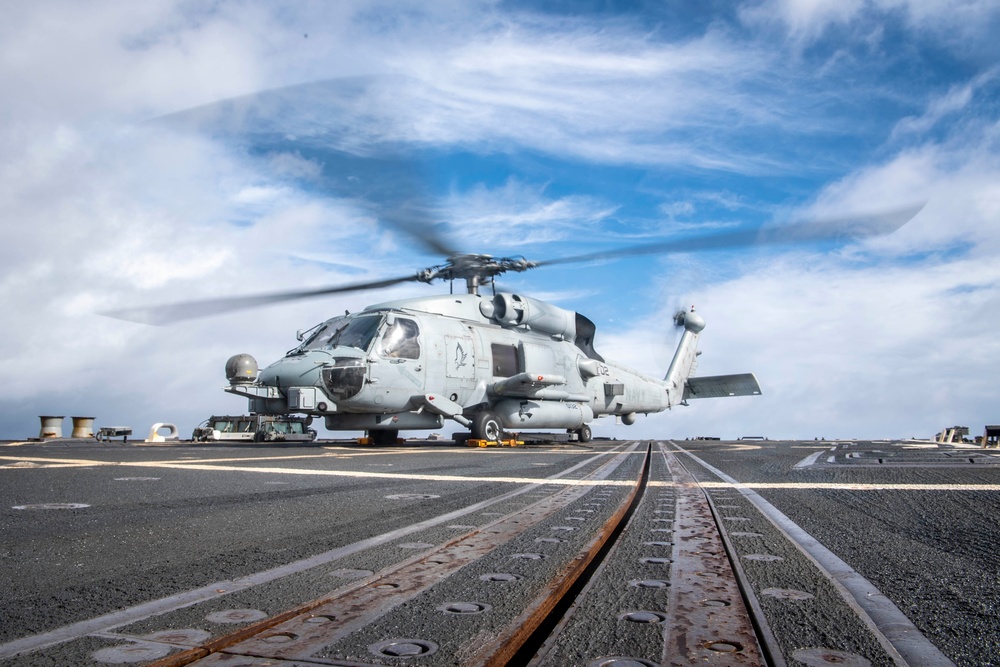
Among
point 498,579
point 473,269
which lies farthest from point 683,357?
point 498,579

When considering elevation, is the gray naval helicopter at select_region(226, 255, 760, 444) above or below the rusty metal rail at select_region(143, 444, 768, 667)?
above

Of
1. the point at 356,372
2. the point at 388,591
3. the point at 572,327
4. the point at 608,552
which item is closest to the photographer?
the point at 388,591

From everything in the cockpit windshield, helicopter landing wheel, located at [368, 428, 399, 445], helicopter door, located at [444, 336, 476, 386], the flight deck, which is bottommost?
helicopter landing wheel, located at [368, 428, 399, 445]

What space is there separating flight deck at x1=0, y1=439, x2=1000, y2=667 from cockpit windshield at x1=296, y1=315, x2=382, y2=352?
11.5m

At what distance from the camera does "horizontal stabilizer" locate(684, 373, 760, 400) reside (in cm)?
2800

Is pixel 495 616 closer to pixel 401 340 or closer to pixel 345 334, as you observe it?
pixel 401 340

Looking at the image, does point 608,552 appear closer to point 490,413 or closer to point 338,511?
point 338,511

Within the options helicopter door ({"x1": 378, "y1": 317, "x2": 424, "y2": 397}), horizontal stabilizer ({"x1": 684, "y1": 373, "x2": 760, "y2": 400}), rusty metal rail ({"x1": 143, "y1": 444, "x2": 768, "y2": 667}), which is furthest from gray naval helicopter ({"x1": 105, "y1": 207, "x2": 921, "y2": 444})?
rusty metal rail ({"x1": 143, "y1": 444, "x2": 768, "y2": 667})

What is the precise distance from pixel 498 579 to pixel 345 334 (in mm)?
15238

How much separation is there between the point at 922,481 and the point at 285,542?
6.29 m

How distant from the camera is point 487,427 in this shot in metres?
19.1

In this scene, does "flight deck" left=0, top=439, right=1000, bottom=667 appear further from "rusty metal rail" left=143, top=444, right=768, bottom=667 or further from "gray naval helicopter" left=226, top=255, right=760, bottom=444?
"gray naval helicopter" left=226, top=255, right=760, bottom=444

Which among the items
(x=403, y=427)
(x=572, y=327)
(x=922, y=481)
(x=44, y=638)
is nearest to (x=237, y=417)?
(x=403, y=427)

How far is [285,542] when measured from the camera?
3.27 metres
